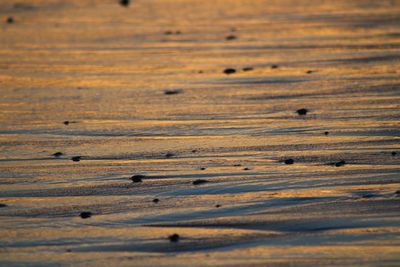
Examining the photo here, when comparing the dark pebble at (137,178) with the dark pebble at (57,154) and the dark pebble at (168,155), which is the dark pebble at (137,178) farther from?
the dark pebble at (57,154)

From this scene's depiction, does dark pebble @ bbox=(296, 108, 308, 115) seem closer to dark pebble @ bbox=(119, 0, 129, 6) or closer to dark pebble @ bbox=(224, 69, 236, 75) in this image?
dark pebble @ bbox=(224, 69, 236, 75)

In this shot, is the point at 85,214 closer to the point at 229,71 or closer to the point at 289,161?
the point at 289,161

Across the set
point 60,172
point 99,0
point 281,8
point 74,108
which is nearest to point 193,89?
point 74,108

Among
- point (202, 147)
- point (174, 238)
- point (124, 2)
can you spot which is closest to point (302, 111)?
point (202, 147)

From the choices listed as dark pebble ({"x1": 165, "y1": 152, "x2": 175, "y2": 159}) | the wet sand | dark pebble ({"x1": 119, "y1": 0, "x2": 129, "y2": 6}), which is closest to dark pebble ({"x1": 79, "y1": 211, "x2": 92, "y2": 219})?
the wet sand

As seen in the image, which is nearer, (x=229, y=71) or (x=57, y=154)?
(x=57, y=154)

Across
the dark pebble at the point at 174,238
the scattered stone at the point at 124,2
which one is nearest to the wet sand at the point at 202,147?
the dark pebble at the point at 174,238

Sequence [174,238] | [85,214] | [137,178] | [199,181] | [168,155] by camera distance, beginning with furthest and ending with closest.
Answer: [168,155] → [137,178] → [199,181] → [85,214] → [174,238]

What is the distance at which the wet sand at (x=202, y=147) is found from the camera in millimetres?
5047

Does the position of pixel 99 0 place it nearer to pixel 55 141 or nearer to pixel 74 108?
pixel 74 108

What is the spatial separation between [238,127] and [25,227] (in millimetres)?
2507

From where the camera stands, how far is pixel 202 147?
6867 mm

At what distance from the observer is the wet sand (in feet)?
16.6

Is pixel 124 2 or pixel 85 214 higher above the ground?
pixel 124 2
